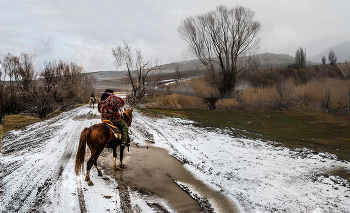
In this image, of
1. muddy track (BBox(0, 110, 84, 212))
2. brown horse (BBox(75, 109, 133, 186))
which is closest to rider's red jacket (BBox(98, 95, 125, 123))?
brown horse (BBox(75, 109, 133, 186))

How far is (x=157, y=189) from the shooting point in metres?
4.88

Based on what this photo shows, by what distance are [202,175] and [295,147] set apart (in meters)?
4.17

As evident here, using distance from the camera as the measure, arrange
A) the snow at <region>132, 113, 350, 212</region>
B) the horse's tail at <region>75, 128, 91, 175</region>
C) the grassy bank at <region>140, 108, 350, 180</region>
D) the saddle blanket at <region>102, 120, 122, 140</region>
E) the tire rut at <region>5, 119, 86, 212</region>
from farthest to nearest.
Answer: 1. the grassy bank at <region>140, 108, 350, 180</region>
2. the saddle blanket at <region>102, 120, 122, 140</region>
3. the horse's tail at <region>75, 128, 91, 175</region>
4. the snow at <region>132, 113, 350, 212</region>
5. the tire rut at <region>5, 119, 86, 212</region>

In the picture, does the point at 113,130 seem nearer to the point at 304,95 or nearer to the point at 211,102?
the point at 211,102

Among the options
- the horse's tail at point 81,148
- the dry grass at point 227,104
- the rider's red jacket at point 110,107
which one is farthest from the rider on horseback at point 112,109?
the dry grass at point 227,104

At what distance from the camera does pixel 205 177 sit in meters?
5.58

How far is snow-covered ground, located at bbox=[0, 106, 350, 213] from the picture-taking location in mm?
4188

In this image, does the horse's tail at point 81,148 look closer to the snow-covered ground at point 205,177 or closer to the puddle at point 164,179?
the snow-covered ground at point 205,177

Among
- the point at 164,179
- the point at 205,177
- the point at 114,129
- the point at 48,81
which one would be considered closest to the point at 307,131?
the point at 205,177

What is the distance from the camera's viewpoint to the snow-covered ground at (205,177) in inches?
165

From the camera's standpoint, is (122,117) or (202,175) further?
(122,117)

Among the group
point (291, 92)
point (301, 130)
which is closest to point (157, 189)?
point (301, 130)

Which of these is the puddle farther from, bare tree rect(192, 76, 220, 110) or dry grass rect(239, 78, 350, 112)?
dry grass rect(239, 78, 350, 112)

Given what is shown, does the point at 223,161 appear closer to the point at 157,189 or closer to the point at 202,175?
the point at 202,175
